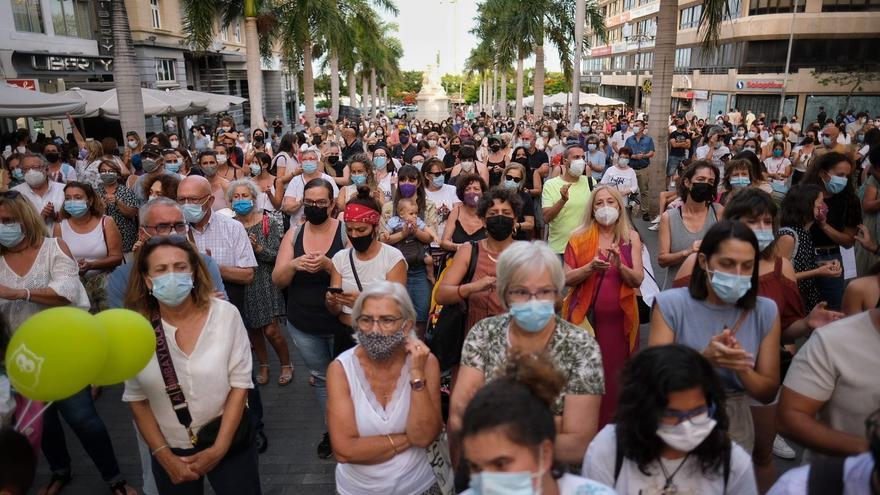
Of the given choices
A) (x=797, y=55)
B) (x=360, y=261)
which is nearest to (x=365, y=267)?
(x=360, y=261)

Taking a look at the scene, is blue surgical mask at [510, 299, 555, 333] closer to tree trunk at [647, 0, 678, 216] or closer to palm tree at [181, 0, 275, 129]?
tree trunk at [647, 0, 678, 216]

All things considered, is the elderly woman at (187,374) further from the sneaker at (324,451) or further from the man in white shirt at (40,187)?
the man in white shirt at (40,187)

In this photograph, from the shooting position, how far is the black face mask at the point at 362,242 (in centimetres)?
415

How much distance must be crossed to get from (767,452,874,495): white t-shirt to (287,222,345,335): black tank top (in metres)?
3.05

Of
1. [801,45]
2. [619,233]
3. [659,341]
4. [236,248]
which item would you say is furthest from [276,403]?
[801,45]

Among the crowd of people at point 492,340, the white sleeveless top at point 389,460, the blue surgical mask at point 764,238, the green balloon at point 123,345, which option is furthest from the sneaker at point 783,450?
the green balloon at point 123,345

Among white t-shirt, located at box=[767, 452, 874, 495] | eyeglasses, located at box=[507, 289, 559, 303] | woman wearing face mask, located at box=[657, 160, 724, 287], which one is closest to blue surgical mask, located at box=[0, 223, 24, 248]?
eyeglasses, located at box=[507, 289, 559, 303]

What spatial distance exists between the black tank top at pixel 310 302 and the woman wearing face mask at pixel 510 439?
2.55 metres

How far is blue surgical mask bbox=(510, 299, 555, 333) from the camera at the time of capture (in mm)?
2693

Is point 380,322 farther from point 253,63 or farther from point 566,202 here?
point 253,63

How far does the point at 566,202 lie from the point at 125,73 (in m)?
11.4

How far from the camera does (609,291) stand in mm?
4023

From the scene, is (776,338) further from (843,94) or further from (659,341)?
(843,94)

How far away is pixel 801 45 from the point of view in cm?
3872
